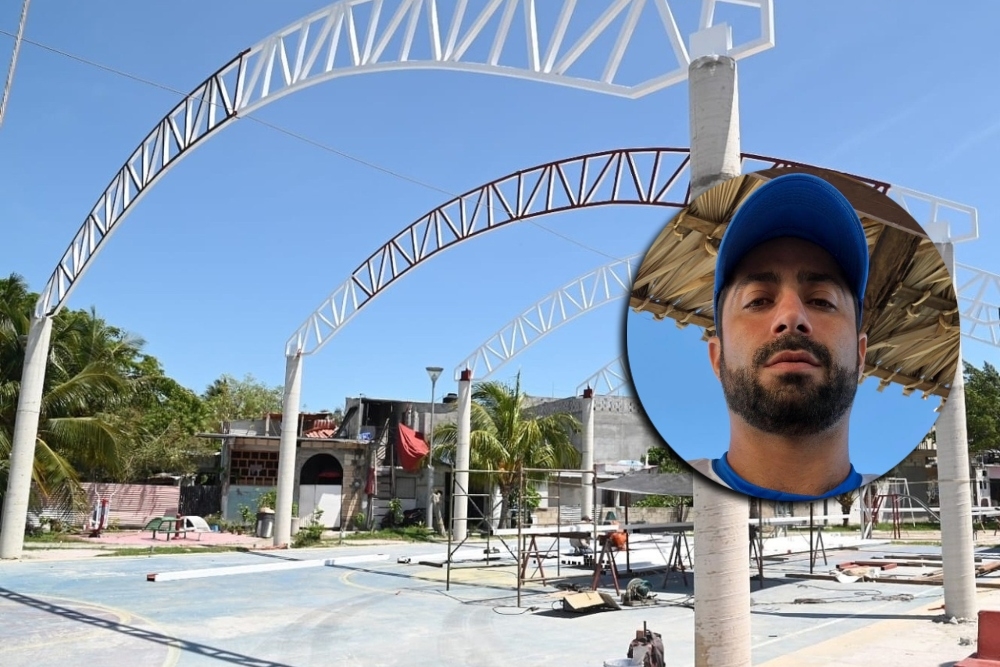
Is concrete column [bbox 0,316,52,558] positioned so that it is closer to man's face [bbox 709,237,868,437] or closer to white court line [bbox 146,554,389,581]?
white court line [bbox 146,554,389,581]

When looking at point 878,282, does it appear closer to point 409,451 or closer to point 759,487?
point 759,487

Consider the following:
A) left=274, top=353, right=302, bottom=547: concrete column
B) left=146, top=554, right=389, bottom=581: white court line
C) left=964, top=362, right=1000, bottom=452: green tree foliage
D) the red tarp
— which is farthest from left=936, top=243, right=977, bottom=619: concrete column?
left=964, top=362, right=1000, bottom=452: green tree foliage

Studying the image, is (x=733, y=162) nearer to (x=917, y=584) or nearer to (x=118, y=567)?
(x=917, y=584)

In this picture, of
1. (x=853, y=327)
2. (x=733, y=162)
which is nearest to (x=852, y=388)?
(x=853, y=327)

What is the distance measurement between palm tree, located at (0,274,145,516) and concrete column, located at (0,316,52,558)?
293 centimetres

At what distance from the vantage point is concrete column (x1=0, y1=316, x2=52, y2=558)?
20641 millimetres

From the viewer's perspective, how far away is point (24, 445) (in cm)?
2112

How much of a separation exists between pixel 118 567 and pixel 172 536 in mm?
9388

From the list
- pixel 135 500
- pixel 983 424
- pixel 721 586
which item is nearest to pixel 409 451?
pixel 135 500

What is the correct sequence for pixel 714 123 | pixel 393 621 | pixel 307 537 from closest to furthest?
pixel 714 123, pixel 393 621, pixel 307 537

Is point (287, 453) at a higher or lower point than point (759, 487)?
higher

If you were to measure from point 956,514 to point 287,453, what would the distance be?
19495 millimetres

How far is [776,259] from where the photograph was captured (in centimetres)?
102

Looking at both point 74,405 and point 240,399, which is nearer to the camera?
point 74,405
